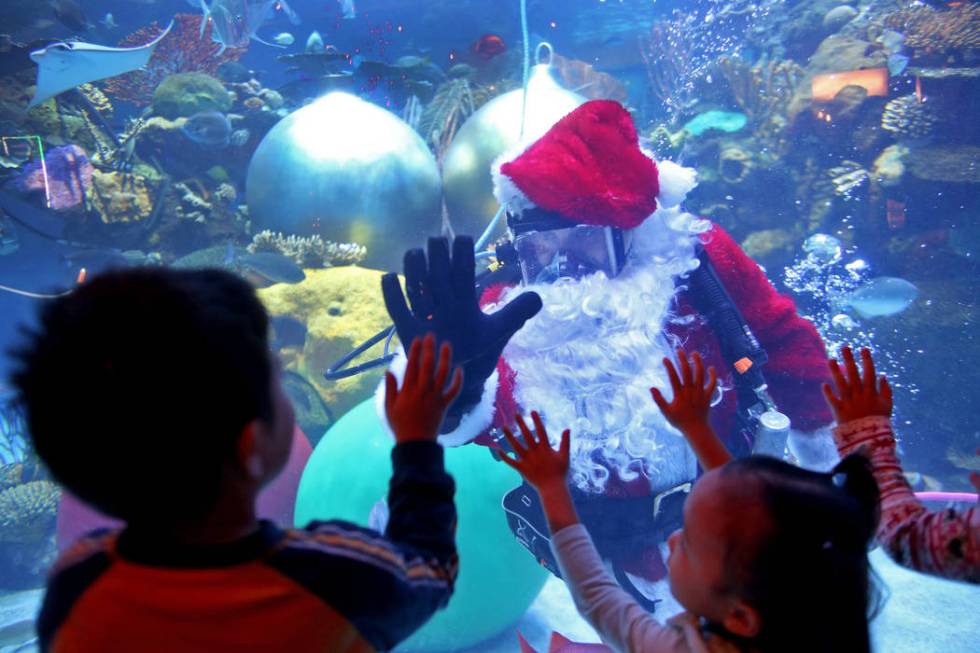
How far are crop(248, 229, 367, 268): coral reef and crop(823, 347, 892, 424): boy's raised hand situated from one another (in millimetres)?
4216

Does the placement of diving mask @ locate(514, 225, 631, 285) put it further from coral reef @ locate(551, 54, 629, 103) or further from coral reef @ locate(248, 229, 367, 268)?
coral reef @ locate(551, 54, 629, 103)

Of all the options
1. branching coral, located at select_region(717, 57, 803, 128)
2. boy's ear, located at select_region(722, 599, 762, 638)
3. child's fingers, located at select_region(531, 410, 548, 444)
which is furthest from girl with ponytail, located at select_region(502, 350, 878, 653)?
branching coral, located at select_region(717, 57, 803, 128)

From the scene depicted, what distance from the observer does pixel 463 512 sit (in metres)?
2.72

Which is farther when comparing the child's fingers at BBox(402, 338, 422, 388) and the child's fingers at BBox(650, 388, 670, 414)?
the child's fingers at BBox(650, 388, 670, 414)

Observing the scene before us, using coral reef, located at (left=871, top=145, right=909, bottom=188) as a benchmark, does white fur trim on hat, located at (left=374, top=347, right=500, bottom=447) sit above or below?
below

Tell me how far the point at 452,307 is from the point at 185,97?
8286 millimetres

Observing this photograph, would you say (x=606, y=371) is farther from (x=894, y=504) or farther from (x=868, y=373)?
(x=894, y=504)

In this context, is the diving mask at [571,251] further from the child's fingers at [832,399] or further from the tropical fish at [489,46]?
the tropical fish at [489,46]

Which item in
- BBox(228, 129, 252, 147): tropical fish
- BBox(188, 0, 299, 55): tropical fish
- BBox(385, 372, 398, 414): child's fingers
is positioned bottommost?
BBox(228, 129, 252, 147): tropical fish

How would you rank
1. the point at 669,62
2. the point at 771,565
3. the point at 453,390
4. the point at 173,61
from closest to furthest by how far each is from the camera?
the point at 771,565 < the point at 453,390 < the point at 173,61 < the point at 669,62

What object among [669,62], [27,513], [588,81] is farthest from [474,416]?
[669,62]

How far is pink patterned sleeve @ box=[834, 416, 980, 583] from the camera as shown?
1051mm

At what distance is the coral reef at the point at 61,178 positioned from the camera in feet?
22.4

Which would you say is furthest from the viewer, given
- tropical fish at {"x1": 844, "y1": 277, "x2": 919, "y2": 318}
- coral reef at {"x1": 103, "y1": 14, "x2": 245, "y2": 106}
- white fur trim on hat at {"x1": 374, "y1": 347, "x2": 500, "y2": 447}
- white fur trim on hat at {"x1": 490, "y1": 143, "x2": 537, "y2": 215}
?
coral reef at {"x1": 103, "y1": 14, "x2": 245, "y2": 106}
